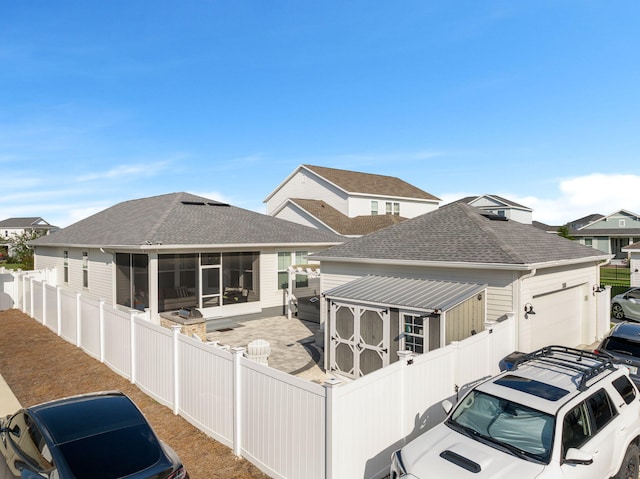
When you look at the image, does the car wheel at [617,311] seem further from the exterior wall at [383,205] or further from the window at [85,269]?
the window at [85,269]

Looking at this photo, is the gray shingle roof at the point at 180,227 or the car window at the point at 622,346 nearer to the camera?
the car window at the point at 622,346

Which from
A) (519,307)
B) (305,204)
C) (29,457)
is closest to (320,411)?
(29,457)

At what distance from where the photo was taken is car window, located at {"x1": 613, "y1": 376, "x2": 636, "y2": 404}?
18.8ft

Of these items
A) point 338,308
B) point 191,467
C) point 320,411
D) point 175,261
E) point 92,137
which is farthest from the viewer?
point 92,137

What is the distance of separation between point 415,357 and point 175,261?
507 inches

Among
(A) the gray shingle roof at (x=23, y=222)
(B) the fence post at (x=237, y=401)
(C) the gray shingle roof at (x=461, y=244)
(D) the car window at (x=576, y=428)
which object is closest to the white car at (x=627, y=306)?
(C) the gray shingle roof at (x=461, y=244)

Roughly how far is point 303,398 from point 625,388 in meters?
4.74

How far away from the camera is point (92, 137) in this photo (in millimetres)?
23000

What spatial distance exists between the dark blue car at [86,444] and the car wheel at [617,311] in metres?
20.3

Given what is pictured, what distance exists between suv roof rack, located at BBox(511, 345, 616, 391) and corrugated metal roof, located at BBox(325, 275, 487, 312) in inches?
94.6

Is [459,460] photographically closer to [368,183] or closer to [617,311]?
[617,311]

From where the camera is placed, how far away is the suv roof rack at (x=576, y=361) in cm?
553

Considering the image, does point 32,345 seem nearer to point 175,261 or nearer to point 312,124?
point 175,261

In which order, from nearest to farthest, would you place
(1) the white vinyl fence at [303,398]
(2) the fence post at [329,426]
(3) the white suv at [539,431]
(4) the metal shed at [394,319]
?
(3) the white suv at [539,431] < (2) the fence post at [329,426] < (1) the white vinyl fence at [303,398] < (4) the metal shed at [394,319]
